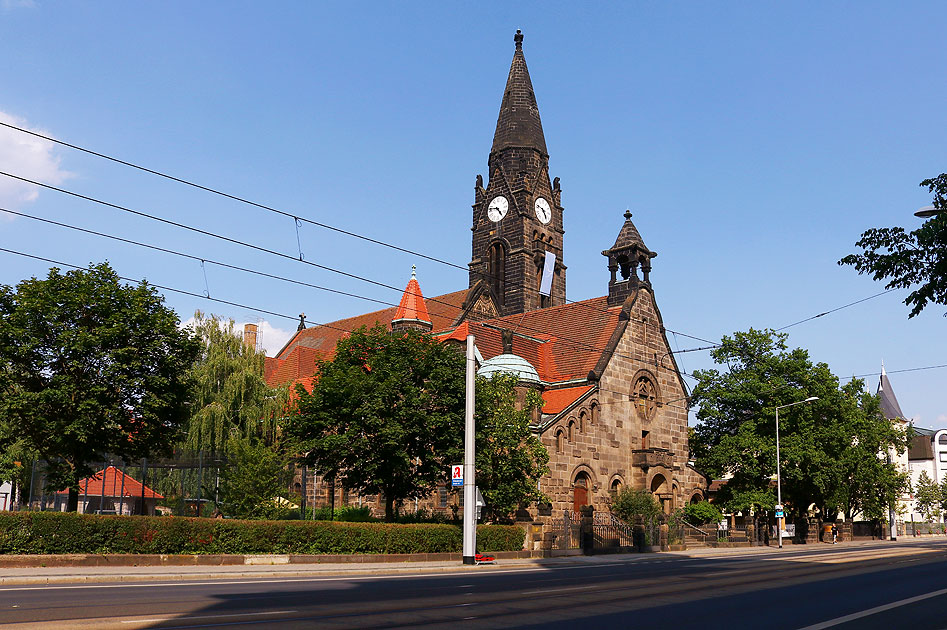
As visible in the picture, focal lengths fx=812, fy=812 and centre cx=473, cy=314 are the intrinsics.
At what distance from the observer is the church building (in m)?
45.2

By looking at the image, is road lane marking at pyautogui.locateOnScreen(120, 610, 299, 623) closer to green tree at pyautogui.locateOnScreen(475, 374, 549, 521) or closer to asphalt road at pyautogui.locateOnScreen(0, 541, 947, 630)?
asphalt road at pyautogui.locateOnScreen(0, 541, 947, 630)

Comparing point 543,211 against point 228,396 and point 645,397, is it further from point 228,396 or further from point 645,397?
point 228,396

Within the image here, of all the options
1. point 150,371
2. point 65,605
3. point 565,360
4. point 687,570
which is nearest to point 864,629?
point 65,605

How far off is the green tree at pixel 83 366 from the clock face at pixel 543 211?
42462 mm

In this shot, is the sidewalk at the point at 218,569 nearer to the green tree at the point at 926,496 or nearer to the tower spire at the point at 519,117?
the tower spire at the point at 519,117

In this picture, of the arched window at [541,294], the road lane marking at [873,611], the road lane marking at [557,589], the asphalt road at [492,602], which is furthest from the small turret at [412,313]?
the road lane marking at [873,611]

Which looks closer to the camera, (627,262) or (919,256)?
(919,256)

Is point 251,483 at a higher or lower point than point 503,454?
lower

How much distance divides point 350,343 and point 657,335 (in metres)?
25.4

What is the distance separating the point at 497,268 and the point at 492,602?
5382 cm

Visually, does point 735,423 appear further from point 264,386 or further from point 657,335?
point 264,386

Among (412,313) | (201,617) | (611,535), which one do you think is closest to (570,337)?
(412,313)

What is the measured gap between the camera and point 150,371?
3009 centimetres

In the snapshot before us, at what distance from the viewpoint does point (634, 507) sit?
1703 inches
